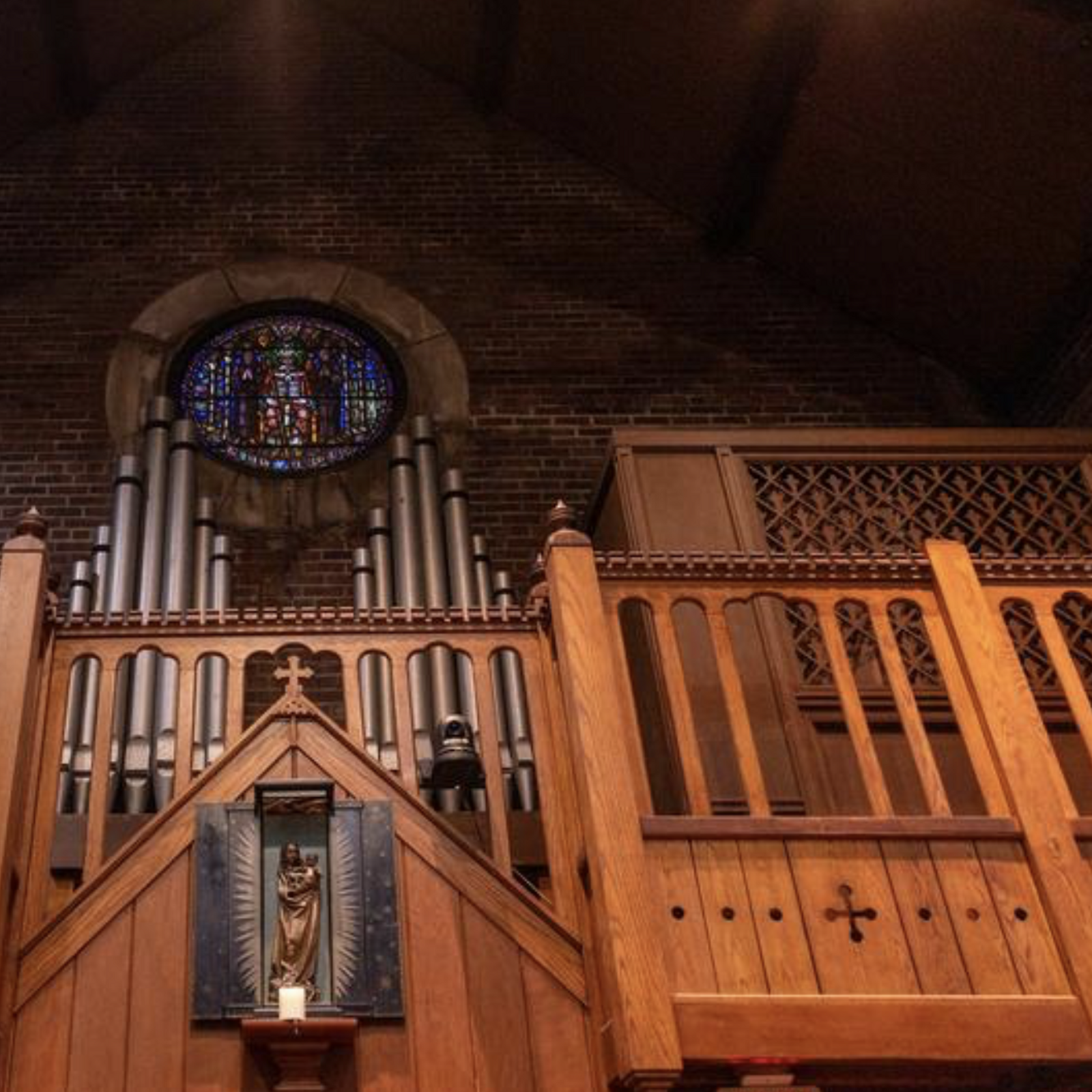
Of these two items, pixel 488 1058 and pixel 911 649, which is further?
pixel 911 649

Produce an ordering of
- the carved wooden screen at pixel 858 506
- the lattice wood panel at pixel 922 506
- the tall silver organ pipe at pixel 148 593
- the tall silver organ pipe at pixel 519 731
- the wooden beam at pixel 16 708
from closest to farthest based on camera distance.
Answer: the wooden beam at pixel 16 708
the tall silver organ pipe at pixel 148 593
the tall silver organ pipe at pixel 519 731
the carved wooden screen at pixel 858 506
the lattice wood panel at pixel 922 506

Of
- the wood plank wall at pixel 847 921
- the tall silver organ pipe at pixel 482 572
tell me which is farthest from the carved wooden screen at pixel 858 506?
the wood plank wall at pixel 847 921

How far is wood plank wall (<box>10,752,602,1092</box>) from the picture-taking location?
139 inches

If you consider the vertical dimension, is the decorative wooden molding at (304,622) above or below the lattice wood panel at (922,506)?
below

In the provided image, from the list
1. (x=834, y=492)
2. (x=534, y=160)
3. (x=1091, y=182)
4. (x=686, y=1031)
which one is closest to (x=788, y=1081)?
(x=686, y=1031)

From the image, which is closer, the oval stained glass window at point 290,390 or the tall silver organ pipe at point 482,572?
the tall silver organ pipe at point 482,572

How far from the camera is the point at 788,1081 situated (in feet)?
11.5

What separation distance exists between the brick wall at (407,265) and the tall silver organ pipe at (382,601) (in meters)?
0.49

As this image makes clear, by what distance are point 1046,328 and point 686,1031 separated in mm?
5703

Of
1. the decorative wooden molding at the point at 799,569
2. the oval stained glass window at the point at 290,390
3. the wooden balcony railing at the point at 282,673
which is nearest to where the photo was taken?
the wooden balcony railing at the point at 282,673

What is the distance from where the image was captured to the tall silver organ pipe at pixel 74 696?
5586mm

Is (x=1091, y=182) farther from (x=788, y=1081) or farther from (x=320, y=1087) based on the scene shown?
(x=320, y=1087)

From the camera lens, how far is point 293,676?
14.0ft

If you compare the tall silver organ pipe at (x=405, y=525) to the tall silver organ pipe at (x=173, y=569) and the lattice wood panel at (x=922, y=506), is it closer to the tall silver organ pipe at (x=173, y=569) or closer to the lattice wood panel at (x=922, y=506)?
the tall silver organ pipe at (x=173, y=569)
